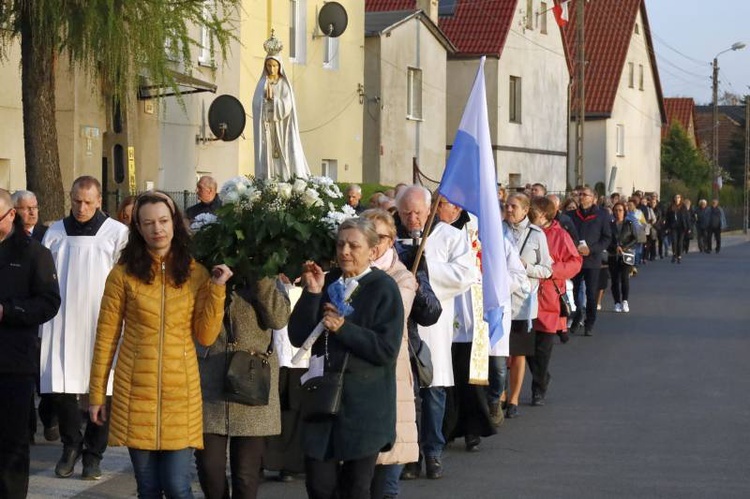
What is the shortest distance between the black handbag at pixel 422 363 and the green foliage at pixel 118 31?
6.83 m

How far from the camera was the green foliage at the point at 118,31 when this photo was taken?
48.7 ft

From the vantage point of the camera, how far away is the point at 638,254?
39.6 m

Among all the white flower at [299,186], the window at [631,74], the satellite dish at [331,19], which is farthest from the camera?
the window at [631,74]

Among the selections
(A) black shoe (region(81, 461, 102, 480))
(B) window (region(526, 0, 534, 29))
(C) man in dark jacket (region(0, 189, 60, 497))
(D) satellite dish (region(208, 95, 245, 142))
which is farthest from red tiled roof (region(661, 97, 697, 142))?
(C) man in dark jacket (region(0, 189, 60, 497))

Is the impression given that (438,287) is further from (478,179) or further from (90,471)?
(90,471)

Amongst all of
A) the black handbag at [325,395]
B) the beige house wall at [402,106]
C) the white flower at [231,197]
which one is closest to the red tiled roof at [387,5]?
the beige house wall at [402,106]

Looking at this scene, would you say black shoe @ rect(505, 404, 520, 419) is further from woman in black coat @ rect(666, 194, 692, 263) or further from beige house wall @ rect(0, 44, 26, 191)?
woman in black coat @ rect(666, 194, 692, 263)

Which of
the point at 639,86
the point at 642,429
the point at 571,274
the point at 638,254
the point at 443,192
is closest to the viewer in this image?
the point at 443,192

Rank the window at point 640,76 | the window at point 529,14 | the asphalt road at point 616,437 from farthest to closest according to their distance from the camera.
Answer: the window at point 640,76 < the window at point 529,14 < the asphalt road at point 616,437

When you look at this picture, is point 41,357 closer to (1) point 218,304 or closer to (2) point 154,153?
(1) point 218,304

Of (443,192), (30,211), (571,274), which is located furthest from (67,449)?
(571,274)

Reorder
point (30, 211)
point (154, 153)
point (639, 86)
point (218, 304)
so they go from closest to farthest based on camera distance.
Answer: point (218, 304)
point (30, 211)
point (154, 153)
point (639, 86)

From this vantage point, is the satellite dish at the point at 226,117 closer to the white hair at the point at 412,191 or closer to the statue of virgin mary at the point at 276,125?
the statue of virgin mary at the point at 276,125

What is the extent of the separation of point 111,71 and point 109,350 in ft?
27.9
